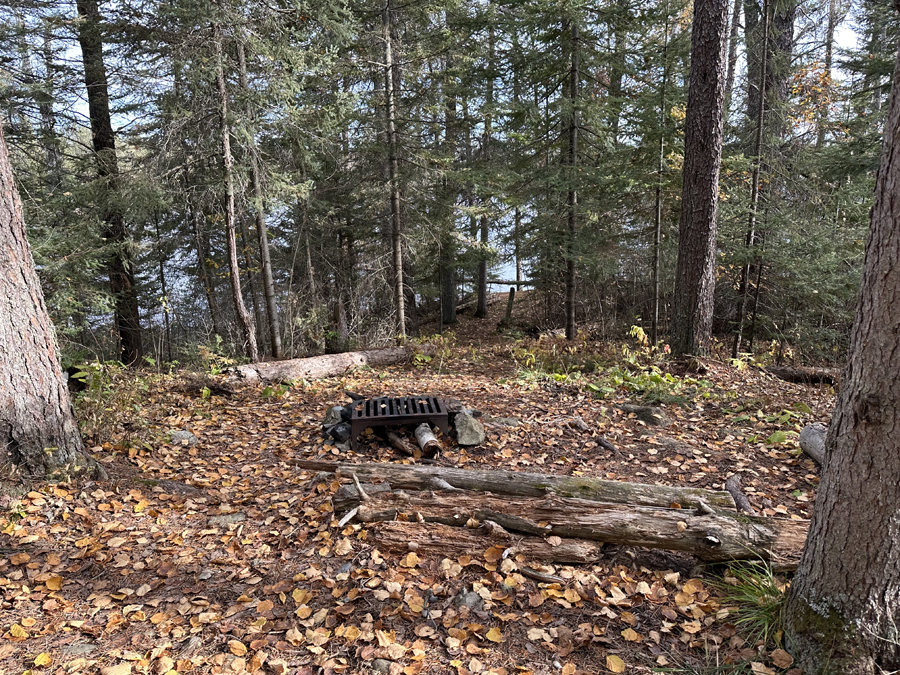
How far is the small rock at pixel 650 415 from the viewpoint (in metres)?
5.43

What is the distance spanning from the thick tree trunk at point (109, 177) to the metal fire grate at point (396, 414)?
618 cm

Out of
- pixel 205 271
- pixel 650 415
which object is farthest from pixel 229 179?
pixel 205 271

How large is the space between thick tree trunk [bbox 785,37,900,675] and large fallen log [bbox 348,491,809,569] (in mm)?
744

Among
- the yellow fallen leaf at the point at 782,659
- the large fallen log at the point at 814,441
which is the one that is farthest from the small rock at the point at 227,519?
the large fallen log at the point at 814,441

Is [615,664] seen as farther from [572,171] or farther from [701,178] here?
[572,171]

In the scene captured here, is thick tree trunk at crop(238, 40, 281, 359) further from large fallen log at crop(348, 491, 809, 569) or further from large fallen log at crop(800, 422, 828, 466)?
large fallen log at crop(800, 422, 828, 466)

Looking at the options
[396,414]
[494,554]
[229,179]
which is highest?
[229,179]

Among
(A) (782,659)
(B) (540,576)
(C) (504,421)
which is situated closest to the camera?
(A) (782,659)

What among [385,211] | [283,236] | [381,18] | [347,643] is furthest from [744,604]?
[283,236]

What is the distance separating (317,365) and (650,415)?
5541 mm

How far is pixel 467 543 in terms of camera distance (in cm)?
308

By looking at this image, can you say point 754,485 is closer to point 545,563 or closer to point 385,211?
point 545,563

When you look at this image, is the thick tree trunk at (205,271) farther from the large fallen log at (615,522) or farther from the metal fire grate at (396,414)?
Answer: the large fallen log at (615,522)

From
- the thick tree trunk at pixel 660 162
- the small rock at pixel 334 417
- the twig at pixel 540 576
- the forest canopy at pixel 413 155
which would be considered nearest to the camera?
the twig at pixel 540 576
